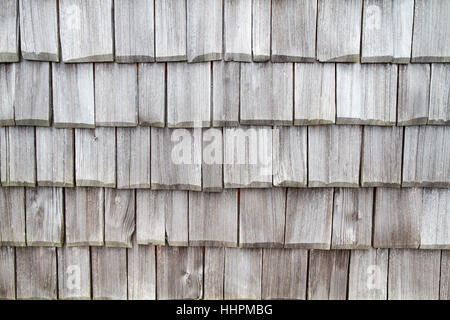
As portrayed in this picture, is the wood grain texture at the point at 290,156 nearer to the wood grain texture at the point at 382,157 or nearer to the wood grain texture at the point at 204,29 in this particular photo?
the wood grain texture at the point at 382,157

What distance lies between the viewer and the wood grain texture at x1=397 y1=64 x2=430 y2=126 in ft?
5.95

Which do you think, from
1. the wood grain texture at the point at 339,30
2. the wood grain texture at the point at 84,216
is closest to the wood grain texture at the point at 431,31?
the wood grain texture at the point at 339,30

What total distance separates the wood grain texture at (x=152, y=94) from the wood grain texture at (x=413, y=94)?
1.18 metres

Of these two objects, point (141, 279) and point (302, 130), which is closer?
point (302, 130)

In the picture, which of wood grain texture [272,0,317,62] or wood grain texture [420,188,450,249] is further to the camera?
wood grain texture [420,188,450,249]

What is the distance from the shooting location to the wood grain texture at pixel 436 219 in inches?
74.6

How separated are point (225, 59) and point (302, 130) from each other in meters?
0.52

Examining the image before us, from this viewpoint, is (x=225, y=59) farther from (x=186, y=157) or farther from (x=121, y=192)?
(x=121, y=192)

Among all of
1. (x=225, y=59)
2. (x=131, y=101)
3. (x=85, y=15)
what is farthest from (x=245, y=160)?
(x=85, y=15)

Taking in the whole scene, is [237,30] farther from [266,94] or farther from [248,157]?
[248,157]

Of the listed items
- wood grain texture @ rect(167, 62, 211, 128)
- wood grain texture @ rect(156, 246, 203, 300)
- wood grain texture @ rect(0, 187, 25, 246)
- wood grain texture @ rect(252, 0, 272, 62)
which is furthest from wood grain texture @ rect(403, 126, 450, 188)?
wood grain texture @ rect(0, 187, 25, 246)

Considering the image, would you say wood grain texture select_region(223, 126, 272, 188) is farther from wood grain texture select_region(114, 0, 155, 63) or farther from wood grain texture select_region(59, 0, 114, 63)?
wood grain texture select_region(59, 0, 114, 63)

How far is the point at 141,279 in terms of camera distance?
6.48 feet

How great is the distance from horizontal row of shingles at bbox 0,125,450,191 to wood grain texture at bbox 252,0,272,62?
0.36m
